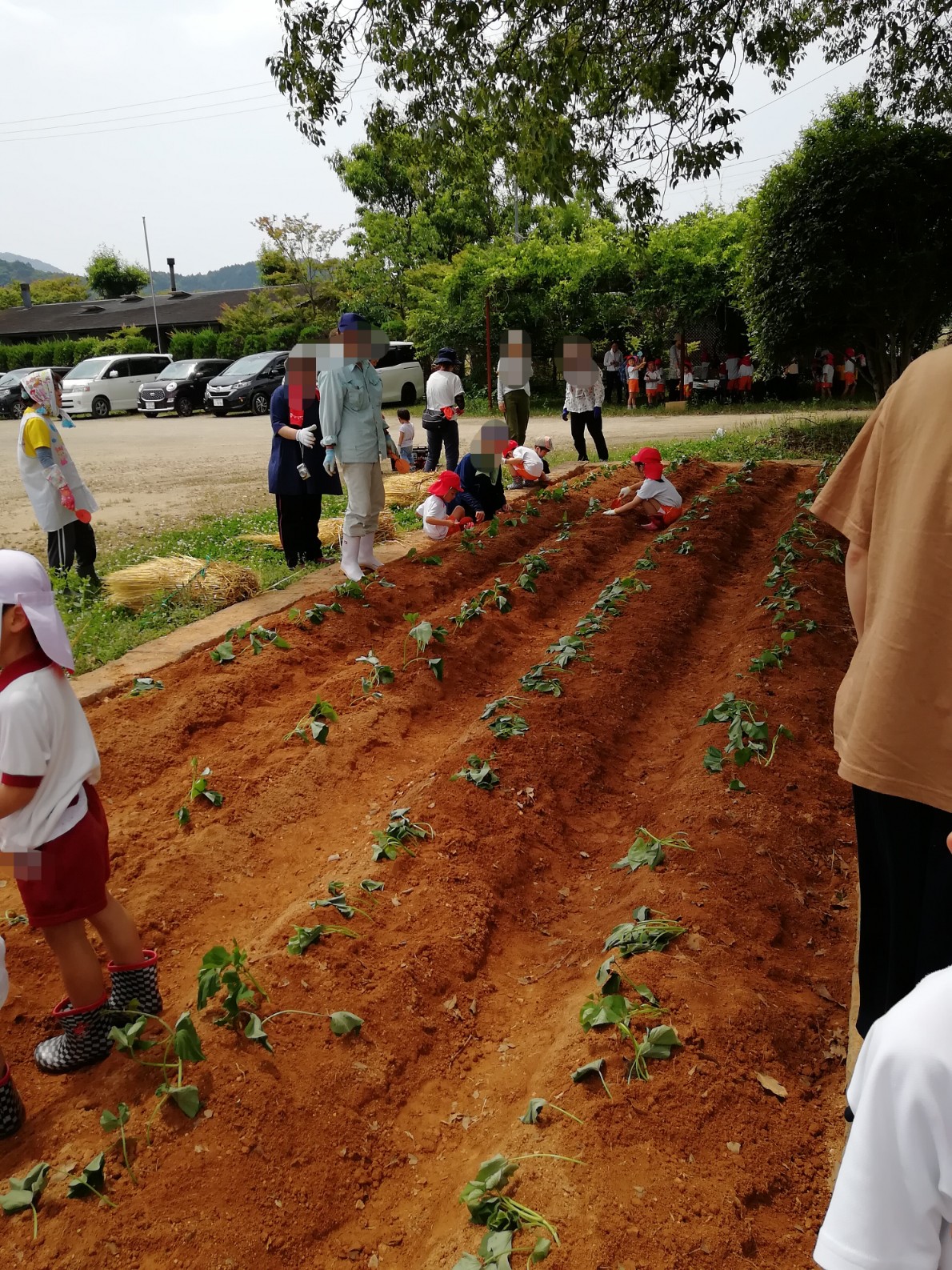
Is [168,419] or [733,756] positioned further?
[168,419]

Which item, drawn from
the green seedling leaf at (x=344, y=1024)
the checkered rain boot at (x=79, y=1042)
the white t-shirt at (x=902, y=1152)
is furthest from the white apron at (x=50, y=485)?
the white t-shirt at (x=902, y=1152)

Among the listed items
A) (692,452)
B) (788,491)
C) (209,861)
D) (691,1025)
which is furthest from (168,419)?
(691,1025)

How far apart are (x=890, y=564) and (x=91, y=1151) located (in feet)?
7.90

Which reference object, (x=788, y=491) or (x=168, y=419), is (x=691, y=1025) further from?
(x=168, y=419)

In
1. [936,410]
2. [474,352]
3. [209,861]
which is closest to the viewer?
[936,410]

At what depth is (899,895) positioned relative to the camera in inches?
86.7

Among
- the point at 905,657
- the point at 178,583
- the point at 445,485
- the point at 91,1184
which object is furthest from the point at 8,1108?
the point at 445,485

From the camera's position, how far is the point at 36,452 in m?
6.98

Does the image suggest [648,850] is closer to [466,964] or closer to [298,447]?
[466,964]

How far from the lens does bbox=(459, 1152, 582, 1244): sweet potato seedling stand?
2137 millimetres

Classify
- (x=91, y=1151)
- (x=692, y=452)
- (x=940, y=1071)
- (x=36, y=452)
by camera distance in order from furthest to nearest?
(x=692, y=452) → (x=36, y=452) → (x=91, y=1151) → (x=940, y=1071)

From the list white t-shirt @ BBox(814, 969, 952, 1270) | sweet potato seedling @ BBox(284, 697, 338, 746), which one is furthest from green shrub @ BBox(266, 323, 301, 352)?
white t-shirt @ BBox(814, 969, 952, 1270)

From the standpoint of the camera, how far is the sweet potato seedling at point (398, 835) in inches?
144

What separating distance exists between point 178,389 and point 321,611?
2281cm
